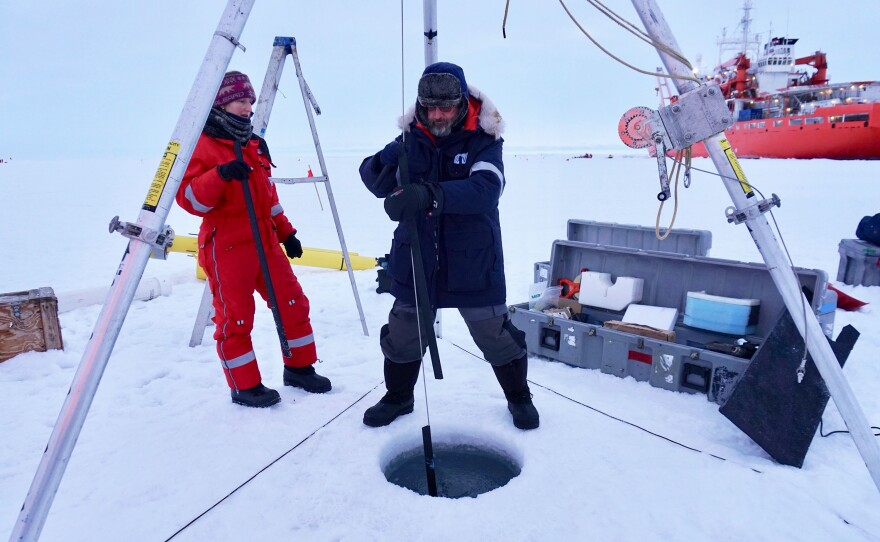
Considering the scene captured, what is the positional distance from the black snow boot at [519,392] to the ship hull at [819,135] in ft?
118

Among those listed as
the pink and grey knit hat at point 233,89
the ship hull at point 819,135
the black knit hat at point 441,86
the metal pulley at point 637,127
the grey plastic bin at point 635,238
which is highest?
the ship hull at point 819,135

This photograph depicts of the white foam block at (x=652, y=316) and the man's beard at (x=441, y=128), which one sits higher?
the man's beard at (x=441, y=128)

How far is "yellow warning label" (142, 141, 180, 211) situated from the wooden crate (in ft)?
9.64

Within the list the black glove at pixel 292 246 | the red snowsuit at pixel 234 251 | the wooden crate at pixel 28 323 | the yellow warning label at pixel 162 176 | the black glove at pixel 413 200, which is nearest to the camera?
the yellow warning label at pixel 162 176

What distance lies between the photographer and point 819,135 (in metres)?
32.0

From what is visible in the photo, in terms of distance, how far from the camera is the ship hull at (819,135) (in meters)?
29.3

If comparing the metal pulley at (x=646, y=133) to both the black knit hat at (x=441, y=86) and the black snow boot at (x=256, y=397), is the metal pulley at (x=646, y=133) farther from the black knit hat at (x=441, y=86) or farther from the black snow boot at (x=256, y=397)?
the black snow boot at (x=256, y=397)

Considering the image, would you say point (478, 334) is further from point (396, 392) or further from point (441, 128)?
point (441, 128)

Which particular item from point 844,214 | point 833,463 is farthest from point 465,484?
point 844,214

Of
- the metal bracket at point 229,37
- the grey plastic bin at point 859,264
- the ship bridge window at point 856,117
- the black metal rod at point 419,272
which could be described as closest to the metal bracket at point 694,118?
the black metal rod at point 419,272

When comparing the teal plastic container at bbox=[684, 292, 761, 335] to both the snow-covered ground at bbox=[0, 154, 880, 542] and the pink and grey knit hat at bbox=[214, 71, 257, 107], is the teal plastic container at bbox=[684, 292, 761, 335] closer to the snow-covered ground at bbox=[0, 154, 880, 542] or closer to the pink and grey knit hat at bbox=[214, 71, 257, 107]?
the snow-covered ground at bbox=[0, 154, 880, 542]

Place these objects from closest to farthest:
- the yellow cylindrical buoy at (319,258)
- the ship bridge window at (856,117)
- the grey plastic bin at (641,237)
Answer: the grey plastic bin at (641,237)
the yellow cylindrical buoy at (319,258)
the ship bridge window at (856,117)

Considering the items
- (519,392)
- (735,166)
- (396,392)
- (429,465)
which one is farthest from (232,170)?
(735,166)

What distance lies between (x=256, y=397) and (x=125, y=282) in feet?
5.31
